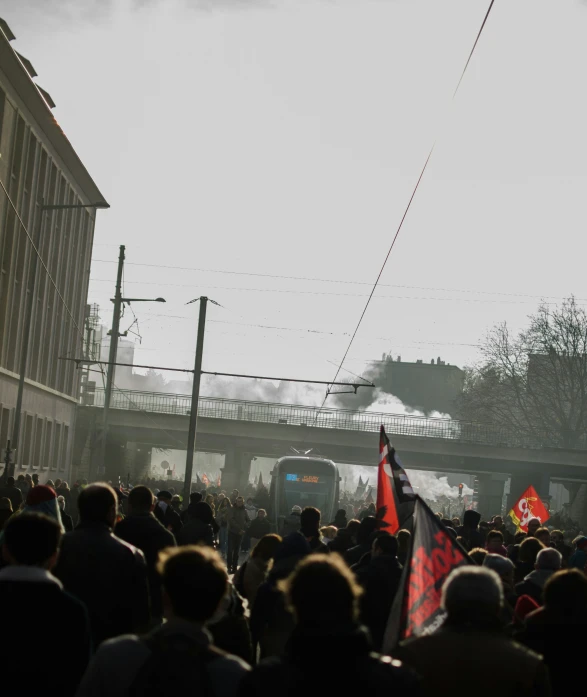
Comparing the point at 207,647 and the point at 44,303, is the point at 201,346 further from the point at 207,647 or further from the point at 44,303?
the point at 207,647

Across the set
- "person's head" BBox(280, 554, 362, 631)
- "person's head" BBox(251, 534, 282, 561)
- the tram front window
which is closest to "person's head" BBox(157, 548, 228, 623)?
"person's head" BBox(280, 554, 362, 631)

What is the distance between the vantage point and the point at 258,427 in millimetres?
72375

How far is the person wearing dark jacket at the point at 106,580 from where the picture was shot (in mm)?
6879

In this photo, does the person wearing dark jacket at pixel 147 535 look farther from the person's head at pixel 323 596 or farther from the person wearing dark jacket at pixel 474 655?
the person's head at pixel 323 596

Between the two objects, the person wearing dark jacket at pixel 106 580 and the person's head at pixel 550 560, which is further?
the person's head at pixel 550 560

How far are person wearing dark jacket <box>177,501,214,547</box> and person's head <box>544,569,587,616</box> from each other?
837 centimetres

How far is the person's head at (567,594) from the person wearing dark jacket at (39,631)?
7.27 ft

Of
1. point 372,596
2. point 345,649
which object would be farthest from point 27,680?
point 372,596

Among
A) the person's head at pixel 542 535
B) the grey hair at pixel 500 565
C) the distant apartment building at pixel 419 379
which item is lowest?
the grey hair at pixel 500 565

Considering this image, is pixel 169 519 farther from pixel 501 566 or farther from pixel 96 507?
pixel 96 507

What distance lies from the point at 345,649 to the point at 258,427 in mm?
68565

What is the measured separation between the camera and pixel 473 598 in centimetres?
498

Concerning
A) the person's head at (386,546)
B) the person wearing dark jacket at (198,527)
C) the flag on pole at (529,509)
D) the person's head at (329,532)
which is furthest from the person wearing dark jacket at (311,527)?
the flag on pole at (529,509)

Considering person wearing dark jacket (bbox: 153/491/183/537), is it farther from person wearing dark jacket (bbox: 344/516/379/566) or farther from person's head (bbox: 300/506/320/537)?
person's head (bbox: 300/506/320/537)
